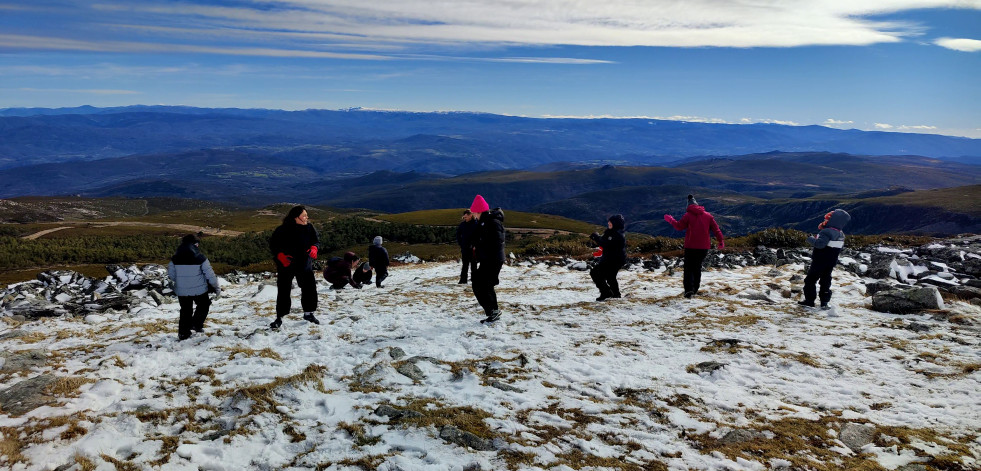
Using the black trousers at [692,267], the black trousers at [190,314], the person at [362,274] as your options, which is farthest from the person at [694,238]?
the black trousers at [190,314]

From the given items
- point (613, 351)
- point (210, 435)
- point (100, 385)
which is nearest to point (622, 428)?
point (613, 351)

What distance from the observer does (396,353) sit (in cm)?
941

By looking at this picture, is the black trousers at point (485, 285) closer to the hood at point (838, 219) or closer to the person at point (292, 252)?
the person at point (292, 252)

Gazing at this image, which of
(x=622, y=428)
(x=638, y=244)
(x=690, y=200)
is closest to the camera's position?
(x=622, y=428)

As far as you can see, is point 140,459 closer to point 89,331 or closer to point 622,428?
point 622,428

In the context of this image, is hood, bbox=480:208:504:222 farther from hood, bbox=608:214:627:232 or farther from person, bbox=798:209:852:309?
person, bbox=798:209:852:309

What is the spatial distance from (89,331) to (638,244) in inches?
1155

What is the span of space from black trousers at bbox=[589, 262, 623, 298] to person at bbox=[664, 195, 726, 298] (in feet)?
7.32

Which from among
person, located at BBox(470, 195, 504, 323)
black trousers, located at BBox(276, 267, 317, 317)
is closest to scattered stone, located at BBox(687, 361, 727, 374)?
person, located at BBox(470, 195, 504, 323)

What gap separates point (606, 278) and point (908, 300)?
25.3 feet

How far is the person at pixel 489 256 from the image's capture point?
11.8 m

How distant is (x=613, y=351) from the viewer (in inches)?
381

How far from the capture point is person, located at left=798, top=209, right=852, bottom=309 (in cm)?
1238

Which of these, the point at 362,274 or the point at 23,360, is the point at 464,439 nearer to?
the point at 23,360
